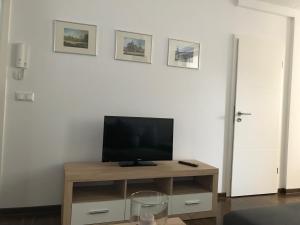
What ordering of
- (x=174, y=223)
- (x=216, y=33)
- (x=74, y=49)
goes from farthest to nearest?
1. (x=216, y=33)
2. (x=74, y=49)
3. (x=174, y=223)

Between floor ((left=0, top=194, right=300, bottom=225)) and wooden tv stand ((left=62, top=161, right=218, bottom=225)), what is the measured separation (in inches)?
4.8

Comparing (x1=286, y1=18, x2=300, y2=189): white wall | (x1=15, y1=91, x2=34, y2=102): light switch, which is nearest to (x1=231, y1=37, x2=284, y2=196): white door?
(x1=286, y1=18, x2=300, y2=189): white wall

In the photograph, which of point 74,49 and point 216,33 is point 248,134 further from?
point 74,49

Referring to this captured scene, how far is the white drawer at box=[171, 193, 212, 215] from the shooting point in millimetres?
2732

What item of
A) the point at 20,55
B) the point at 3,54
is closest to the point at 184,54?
the point at 20,55

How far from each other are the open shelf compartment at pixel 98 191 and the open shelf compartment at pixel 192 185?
1.89 ft

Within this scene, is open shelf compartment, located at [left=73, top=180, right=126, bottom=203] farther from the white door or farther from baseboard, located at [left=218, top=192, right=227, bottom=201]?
the white door

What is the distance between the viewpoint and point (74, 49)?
2.81m

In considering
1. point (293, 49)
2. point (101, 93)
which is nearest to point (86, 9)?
point (101, 93)

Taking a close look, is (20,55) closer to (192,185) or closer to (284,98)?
(192,185)

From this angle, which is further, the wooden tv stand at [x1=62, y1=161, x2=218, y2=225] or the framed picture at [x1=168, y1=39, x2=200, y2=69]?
the framed picture at [x1=168, y1=39, x2=200, y2=69]

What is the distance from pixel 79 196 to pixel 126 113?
39.9 inches

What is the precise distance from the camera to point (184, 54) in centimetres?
325

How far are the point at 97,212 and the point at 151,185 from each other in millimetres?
763
